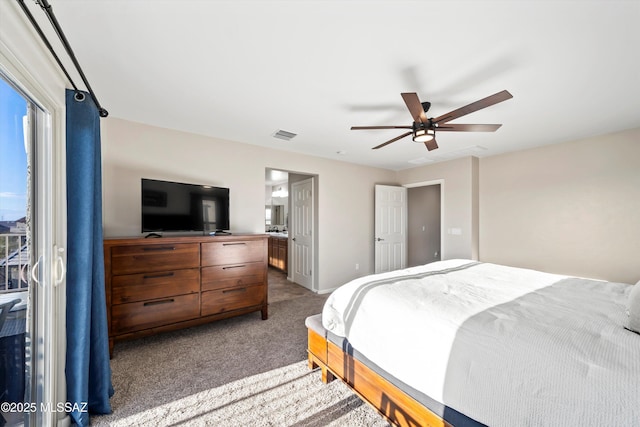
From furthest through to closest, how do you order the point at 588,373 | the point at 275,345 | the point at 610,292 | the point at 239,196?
1. the point at 239,196
2. the point at 275,345
3. the point at 610,292
4. the point at 588,373

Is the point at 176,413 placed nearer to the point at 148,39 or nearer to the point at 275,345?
the point at 275,345

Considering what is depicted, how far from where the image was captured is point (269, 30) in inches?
58.6

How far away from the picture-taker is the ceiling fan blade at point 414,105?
69.5 inches

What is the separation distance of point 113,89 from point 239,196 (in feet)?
5.71

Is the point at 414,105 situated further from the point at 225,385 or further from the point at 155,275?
the point at 155,275

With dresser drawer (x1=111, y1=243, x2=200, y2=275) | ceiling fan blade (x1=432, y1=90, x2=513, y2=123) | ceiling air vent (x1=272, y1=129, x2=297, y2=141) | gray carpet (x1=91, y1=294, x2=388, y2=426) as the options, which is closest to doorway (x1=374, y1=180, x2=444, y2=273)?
ceiling air vent (x1=272, y1=129, x2=297, y2=141)

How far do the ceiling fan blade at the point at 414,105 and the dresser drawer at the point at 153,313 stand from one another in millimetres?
2785

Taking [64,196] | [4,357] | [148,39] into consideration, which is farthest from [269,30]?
[4,357]

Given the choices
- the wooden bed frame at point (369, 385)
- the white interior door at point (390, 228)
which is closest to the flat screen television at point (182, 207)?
the wooden bed frame at point (369, 385)

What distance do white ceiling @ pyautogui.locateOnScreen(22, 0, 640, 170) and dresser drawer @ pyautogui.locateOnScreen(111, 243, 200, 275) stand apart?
143cm

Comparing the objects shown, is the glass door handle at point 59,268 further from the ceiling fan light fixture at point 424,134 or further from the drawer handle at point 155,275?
the ceiling fan light fixture at point 424,134

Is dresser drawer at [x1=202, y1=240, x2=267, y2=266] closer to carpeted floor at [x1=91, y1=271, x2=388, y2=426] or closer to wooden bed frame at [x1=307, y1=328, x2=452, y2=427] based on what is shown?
carpeted floor at [x1=91, y1=271, x2=388, y2=426]

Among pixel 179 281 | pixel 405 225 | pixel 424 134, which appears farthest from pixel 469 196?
pixel 179 281

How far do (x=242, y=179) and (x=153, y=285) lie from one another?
174 centimetres
